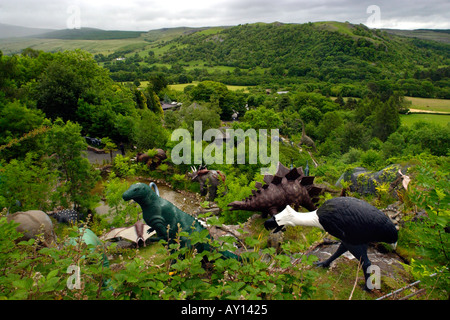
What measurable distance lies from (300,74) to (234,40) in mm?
50845

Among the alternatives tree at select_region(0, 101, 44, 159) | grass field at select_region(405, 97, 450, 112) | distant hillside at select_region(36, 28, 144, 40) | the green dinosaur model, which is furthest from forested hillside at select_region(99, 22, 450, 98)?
the green dinosaur model

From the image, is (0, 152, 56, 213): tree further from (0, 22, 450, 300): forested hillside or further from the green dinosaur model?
the green dinosaur model

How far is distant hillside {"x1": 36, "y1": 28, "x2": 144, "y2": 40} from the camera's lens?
125m

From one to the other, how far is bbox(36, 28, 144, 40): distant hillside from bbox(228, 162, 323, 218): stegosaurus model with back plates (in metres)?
145

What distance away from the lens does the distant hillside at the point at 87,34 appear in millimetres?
125094

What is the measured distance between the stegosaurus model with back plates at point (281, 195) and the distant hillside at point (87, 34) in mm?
145279

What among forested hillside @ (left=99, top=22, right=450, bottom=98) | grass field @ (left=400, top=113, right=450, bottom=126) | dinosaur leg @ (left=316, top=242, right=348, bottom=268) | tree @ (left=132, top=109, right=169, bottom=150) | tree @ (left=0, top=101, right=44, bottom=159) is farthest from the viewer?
forested hillside @ (left=99, top=22, right=450, bottom=98)

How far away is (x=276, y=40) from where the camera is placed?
110000 mm

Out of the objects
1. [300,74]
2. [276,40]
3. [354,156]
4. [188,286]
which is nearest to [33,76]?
[354,156]

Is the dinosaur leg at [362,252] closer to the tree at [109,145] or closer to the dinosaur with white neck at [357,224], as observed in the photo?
the dinosaur with white neck at [357,224]

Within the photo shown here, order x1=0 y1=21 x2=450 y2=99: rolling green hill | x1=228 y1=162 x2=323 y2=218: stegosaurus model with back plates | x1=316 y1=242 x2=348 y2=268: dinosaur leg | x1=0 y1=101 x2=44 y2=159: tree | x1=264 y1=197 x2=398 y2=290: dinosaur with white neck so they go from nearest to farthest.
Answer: x1=264 y1=197 x2=398 y2=290: dinosaur with white neck
x1=316 y1=242 x2=348 y2=268: dinosaur leg
x1=228 y1=162 x2=323 y2=218: stegosaurus model with back plates
x1=0 y1=101 x2=44 y2=159: tree
x1=0 y1=21 x2=450 y2=99: rolling green hill

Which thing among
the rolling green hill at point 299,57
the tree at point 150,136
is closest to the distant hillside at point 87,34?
the rolling green hill at point 299,57

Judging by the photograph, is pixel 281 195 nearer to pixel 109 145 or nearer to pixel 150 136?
pixel 150 136

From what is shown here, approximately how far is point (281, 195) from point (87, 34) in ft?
588
